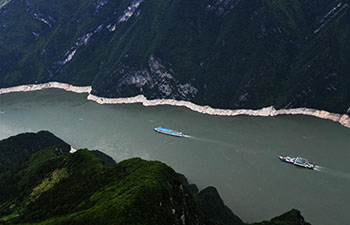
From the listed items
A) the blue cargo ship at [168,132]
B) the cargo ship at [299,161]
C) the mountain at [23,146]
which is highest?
the cargo ship at [299,161]

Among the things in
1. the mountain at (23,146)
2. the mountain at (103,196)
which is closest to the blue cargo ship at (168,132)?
the mountain at (23,146)

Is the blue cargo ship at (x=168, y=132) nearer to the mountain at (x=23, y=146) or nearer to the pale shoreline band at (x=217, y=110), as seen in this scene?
the pale shoreline band at (x=217, y=110)

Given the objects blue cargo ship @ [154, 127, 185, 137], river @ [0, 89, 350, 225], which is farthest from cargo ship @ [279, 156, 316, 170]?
blue cargo ship @ [154, 127, 185, 137]

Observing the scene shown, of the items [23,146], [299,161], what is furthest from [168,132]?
[23,146]

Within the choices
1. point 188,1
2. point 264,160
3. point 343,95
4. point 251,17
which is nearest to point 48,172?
point 264,160

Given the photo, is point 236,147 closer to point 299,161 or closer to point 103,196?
point 299,161

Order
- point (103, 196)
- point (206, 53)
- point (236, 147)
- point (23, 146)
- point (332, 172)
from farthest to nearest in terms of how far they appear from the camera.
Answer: point (206, 53)
point (23, 146)
point (236, 147)
point (332, 172)
point (103, 196)
